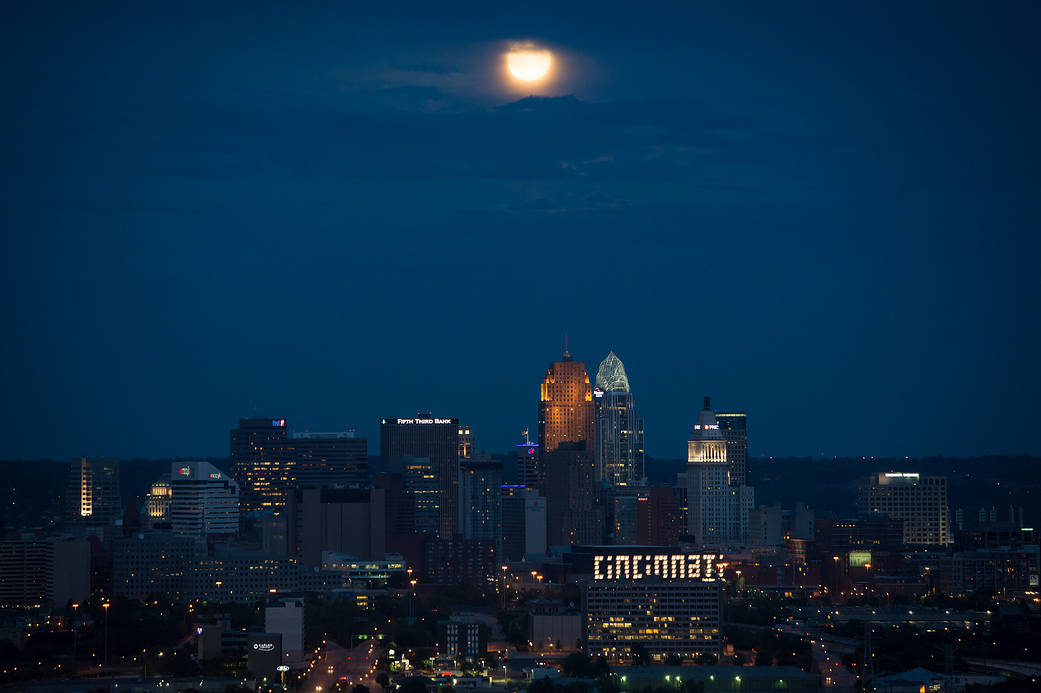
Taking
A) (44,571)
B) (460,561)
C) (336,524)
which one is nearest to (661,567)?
(460,561)

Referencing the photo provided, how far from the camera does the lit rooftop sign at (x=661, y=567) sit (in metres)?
138

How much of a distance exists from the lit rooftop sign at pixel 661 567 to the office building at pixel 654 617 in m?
3.93

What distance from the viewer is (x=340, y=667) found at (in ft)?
396

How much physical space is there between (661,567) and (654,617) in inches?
371

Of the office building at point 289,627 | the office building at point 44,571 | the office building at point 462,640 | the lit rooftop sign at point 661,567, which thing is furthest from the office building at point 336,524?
the office building at point 462,640

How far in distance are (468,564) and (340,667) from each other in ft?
214

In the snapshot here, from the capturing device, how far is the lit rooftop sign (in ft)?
454

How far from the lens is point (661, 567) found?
13950 cm

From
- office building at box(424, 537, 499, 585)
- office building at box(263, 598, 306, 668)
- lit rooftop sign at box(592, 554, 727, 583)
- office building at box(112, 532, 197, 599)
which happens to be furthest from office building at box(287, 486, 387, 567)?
office building at box(263, 598, 306, 668)

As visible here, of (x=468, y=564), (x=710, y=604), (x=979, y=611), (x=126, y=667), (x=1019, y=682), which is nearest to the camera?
(x=1019, y=682)

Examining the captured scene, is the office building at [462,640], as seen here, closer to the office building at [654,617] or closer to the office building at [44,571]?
the office building at [654,617]

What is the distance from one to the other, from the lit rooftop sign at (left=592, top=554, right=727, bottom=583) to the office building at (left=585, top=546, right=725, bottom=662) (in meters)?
3.93

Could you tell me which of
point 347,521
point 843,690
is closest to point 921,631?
point 843,690

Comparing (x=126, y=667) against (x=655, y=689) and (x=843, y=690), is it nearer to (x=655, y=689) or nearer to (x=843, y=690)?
(x=655, y=689)
